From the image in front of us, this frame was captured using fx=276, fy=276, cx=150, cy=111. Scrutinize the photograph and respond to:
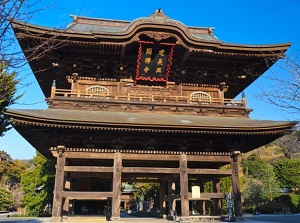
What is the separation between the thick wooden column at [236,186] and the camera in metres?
13.3

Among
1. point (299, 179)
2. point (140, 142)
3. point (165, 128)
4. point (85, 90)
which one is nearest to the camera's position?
point (165, 128)

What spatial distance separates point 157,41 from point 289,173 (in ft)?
149

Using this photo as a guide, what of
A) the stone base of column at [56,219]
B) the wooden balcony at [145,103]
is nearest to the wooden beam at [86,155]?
Answer: the wooden balcony at [145,103]

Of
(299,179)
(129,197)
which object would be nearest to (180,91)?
(129,197)

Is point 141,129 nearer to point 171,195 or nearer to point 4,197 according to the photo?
point 171,195

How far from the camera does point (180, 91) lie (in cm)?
1606

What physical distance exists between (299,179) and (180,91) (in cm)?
4230

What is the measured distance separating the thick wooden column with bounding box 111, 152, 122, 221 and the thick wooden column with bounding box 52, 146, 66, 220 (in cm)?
230

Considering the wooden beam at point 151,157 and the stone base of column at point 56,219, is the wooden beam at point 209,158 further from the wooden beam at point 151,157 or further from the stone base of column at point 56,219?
the stone base of column at point 56,219

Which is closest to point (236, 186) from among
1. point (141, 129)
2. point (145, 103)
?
point (141, 129)

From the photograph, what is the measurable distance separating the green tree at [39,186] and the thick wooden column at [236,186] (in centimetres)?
1743

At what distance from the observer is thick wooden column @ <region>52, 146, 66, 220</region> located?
11.9m

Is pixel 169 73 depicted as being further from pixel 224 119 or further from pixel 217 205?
pixel 217 205

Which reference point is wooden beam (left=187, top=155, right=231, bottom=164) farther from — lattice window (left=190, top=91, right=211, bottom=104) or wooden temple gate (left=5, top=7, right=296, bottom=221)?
lattice window (left=190, top=91, right=211, bottom=104)
